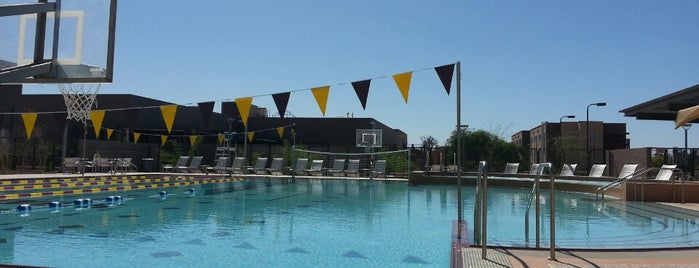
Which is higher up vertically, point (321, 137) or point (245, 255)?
point (321, 137)

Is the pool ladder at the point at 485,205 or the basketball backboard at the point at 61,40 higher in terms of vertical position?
the basketball backboard at the point at 61,40

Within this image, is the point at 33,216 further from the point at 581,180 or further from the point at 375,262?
the point at 581,180

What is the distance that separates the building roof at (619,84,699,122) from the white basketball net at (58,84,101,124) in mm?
10184

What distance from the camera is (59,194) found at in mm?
13000

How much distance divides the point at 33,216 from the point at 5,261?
416 cm

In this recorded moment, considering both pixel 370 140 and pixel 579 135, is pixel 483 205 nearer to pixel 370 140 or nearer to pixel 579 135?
pixel 370 140

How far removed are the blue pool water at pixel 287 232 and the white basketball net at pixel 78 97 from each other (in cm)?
195

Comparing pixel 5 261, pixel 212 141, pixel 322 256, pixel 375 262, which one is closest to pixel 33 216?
pixel 5 261

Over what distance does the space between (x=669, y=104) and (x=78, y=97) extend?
38.4ft

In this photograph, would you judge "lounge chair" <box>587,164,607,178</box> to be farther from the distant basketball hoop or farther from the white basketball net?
the white basketball net

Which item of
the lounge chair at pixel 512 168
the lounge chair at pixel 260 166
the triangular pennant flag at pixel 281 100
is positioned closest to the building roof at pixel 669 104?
the lounge chair at pixel 512 168

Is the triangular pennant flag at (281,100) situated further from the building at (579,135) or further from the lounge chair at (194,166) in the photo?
the building at (579,135)

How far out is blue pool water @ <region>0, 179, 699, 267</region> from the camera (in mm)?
5594

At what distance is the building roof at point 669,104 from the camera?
32.7 ft
